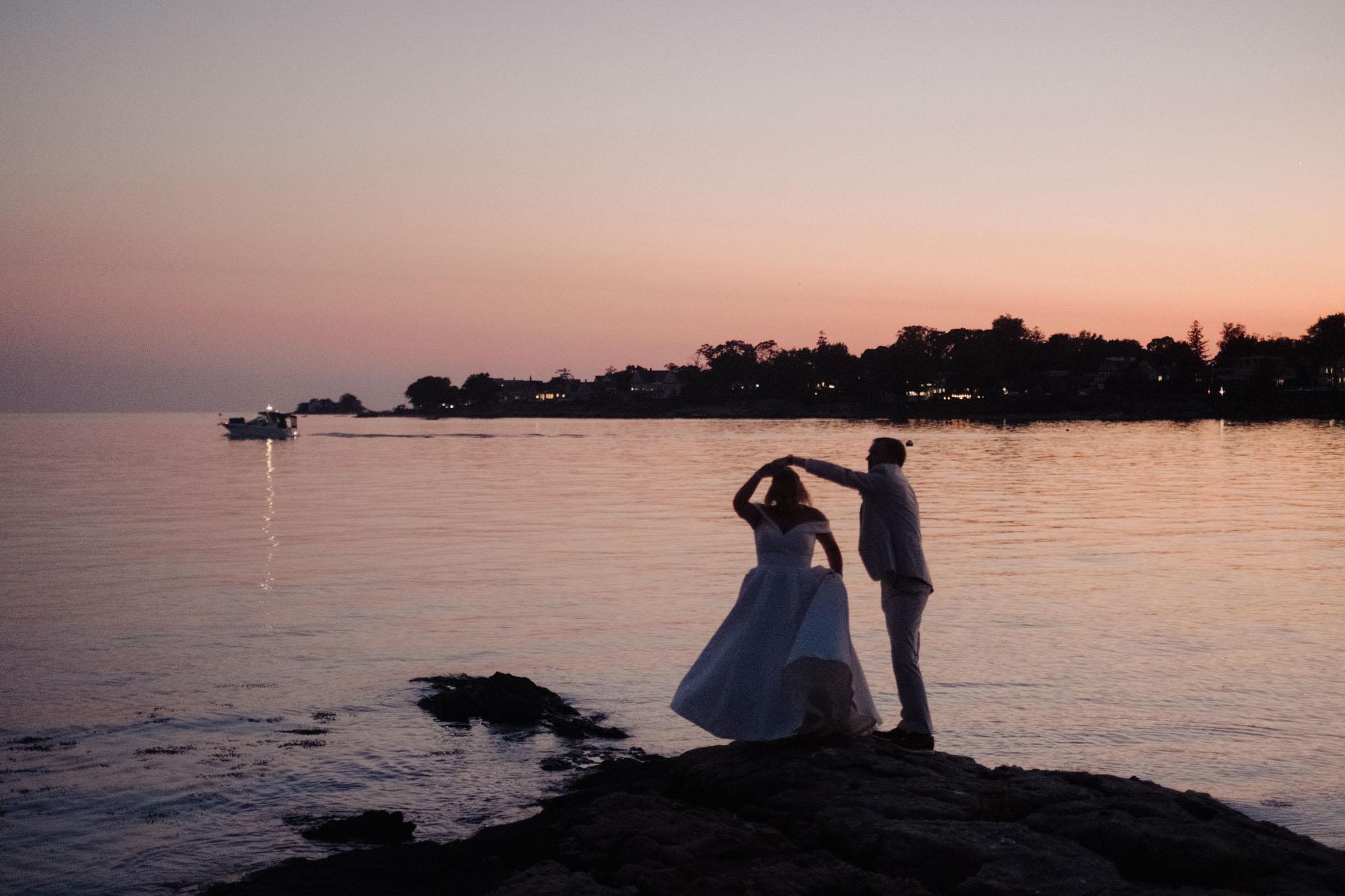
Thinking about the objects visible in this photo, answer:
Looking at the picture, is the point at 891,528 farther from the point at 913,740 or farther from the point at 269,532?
the point at 269,532

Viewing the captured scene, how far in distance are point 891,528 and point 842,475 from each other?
2.88 ft

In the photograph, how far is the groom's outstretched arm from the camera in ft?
25.3

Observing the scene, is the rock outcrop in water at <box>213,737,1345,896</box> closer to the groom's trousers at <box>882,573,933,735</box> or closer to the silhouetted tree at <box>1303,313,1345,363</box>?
the groom's trousers at <box>882,573,933,735</box>

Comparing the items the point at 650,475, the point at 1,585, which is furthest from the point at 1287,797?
the point at 650,475

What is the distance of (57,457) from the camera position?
3206 inches

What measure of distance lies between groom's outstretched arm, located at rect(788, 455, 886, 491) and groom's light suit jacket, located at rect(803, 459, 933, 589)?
0.03 ft

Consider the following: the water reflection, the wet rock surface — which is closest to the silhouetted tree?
the water reflection

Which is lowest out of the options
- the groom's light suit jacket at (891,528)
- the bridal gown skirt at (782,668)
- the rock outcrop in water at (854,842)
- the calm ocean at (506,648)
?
the calm ocean at (506,648)

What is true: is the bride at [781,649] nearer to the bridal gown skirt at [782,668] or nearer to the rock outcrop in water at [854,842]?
the bridal gown skirt at [782,668]

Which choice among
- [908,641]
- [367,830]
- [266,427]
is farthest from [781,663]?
[266,427]

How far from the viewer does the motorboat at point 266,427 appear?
120750 mm

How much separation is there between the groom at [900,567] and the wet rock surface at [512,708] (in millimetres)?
3946

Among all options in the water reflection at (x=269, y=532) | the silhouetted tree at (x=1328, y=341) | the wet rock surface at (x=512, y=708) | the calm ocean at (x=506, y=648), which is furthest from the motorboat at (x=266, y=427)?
the silhouetted tree at (x=1328, y=341)

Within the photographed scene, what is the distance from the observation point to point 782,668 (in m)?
7.98
